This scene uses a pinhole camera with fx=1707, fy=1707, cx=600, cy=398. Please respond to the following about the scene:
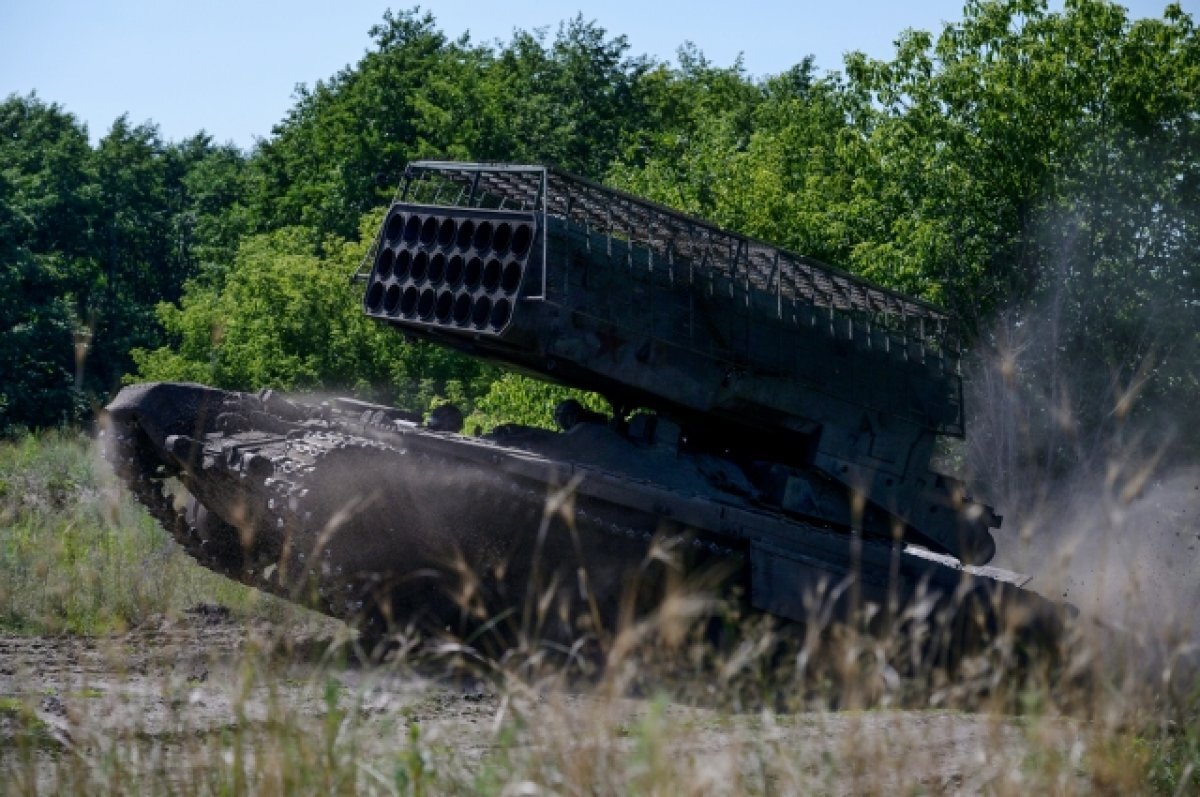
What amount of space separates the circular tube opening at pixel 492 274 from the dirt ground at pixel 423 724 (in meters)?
2.77

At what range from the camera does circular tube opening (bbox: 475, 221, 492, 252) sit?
40.1 ft

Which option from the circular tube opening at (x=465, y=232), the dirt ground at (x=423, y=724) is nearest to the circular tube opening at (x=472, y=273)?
the circular tube opening at (x=465, y=232)

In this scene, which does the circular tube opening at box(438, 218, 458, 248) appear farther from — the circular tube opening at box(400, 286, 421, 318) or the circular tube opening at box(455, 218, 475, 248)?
the circular tube opening at box(400, 286, 421, 318)

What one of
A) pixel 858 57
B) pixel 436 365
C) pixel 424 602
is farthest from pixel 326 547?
pixel 436 365

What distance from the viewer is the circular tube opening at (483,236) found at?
12.2 m

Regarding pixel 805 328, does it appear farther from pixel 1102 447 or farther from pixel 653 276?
pixel 1102 447

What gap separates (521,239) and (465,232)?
567mm

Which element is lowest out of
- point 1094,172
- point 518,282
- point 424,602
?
point 424,602

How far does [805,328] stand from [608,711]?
9.57m

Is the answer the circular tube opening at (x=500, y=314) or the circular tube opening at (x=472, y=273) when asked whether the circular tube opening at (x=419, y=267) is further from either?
the circular tube opening at (x=500, y=314)

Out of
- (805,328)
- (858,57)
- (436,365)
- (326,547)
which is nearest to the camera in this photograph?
(326,547)

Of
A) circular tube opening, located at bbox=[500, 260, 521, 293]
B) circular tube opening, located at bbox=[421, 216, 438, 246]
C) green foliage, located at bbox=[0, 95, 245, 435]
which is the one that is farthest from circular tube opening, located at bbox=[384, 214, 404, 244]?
green foliage, located at bbox=[0, 95, 245, 435]

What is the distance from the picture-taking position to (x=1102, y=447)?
73.6 ft

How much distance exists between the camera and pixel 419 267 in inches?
502
